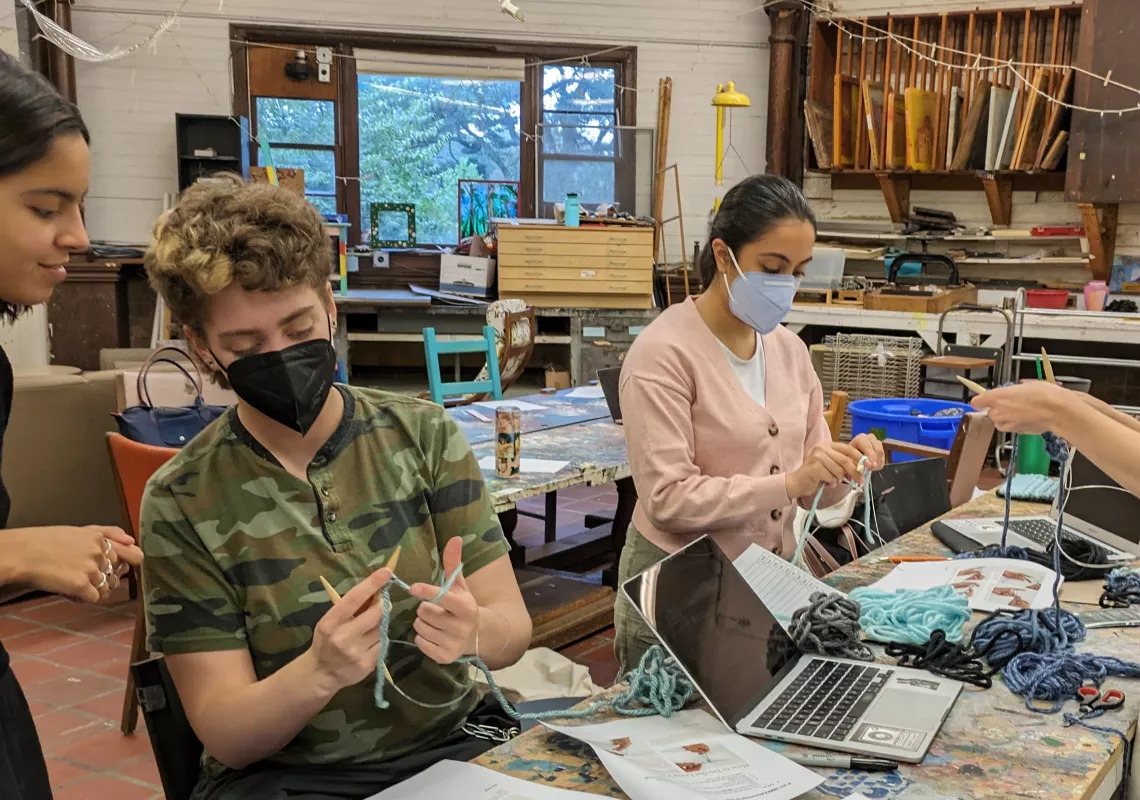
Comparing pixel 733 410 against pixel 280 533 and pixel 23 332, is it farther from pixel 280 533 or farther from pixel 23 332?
pixel 23 332

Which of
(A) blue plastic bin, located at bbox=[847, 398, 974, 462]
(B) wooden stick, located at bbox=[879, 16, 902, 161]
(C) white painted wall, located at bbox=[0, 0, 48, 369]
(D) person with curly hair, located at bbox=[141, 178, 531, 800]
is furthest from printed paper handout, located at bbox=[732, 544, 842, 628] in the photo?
(B) wooden stick, located at bbox=[879, 16, 902, 161]

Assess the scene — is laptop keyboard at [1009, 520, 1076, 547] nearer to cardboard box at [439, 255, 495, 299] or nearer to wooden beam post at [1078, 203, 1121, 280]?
wooden beam post at [1078, 203, 1121, 280]

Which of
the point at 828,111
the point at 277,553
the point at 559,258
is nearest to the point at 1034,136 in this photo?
the point at 828,111

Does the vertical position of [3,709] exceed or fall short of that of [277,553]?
it falls short

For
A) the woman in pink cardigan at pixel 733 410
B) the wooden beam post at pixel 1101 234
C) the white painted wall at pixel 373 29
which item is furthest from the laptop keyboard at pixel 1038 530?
the white painted wall at pixel 373 29

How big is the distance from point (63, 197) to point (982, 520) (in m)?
2.22

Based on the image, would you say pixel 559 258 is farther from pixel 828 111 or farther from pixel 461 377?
pixel 828 111

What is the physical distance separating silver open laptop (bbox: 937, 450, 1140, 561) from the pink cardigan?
52cm

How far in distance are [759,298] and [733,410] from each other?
279mm

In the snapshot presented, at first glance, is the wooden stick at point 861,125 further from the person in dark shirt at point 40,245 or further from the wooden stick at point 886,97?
the person in dark shirt at point 40,245

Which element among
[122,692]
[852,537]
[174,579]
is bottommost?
[122,692]

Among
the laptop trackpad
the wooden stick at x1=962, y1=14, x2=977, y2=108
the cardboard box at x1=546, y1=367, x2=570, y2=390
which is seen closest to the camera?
the laptop trackpad

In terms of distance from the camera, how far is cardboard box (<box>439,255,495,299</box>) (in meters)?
7.96

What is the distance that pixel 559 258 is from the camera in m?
7.79
